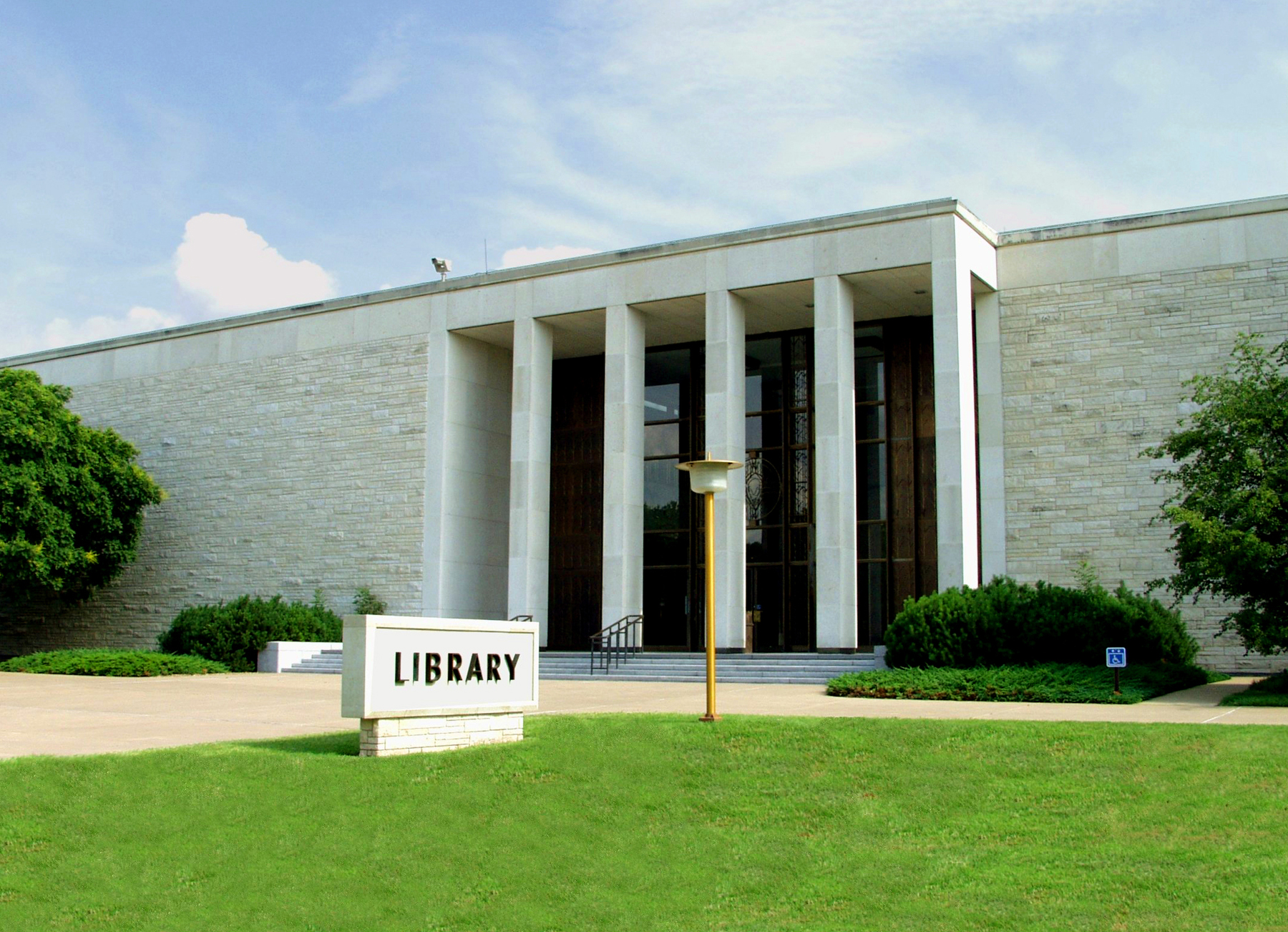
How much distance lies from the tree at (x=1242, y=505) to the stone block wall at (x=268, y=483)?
1756cm

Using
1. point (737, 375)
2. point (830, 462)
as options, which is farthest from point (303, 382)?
point (830, 462)

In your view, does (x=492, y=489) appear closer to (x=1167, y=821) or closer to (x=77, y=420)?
(x=77, y=420)

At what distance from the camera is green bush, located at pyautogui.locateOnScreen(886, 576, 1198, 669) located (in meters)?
19.1

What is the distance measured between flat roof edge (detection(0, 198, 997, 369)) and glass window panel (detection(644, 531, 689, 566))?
7053 mm

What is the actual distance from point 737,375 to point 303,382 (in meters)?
12.3

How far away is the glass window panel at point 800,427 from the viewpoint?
2898cm

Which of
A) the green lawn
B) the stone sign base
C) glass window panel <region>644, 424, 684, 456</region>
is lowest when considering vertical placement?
the green lawn

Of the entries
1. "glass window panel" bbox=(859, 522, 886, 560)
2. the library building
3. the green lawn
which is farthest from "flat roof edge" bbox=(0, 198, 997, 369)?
the green lawn

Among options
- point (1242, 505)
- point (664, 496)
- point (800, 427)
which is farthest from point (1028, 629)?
point (664, 496)

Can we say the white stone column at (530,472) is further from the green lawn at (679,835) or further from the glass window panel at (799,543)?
the green lawn at (679,835)

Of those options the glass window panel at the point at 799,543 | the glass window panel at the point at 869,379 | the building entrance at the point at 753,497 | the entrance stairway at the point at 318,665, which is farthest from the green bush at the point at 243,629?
the glass window panel at the point at 869,379

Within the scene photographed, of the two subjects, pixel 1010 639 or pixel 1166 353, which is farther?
pixel 1166 353

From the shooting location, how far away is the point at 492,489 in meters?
30.8

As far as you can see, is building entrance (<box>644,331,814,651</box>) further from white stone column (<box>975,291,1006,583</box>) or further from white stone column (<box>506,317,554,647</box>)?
white stone column (<box>975,291,1006,583</box>)
